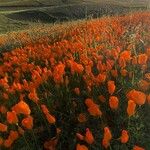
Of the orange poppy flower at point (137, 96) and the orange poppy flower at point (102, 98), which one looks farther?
the orange poppy flower at point (102, 98)

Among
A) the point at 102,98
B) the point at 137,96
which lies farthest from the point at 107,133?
the point at 102,98

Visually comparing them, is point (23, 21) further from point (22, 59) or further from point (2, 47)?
point (22, 59)

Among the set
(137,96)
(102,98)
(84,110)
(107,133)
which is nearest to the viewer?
(107,133)

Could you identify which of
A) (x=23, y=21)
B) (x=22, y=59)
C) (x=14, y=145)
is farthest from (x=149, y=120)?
(x=23, y=21)

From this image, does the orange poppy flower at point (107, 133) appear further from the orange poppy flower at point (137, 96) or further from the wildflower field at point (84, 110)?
the orange poppy flower at point (137, 96)

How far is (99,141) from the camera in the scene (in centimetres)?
373

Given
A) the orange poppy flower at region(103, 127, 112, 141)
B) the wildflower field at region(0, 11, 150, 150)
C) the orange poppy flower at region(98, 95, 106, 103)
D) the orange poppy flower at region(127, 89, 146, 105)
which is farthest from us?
the orange poppy flower at region(98, 95, 106, 103)

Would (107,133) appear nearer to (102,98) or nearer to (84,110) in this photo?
(102,98)

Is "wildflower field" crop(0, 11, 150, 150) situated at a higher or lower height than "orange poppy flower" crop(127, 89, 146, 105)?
lower

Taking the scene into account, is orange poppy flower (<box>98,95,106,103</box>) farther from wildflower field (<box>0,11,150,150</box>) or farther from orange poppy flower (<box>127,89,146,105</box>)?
orange poppy flower (<box>127,89,146,105</box>)

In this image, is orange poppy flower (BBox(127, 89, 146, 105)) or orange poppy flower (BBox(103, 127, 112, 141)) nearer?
orange poppy flower (BBox(103, 127, 112, 141))

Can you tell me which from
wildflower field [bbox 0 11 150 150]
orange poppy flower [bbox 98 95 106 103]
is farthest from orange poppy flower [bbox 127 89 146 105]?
orange poppy flower [bbox 98 95 106 103]

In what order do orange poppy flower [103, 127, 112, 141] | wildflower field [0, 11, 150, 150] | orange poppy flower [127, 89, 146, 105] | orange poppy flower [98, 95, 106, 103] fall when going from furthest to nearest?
orange poppy flower [98, 95, 106, 103] → wildflower field [0, 11, 150, 150] → orange poppy flower [127, 89, 146, 105] → orange poppy flower [103, 127, 112, 141]

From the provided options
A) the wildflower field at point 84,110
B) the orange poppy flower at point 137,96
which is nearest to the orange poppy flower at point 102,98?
the wildflower field at point 84,110
